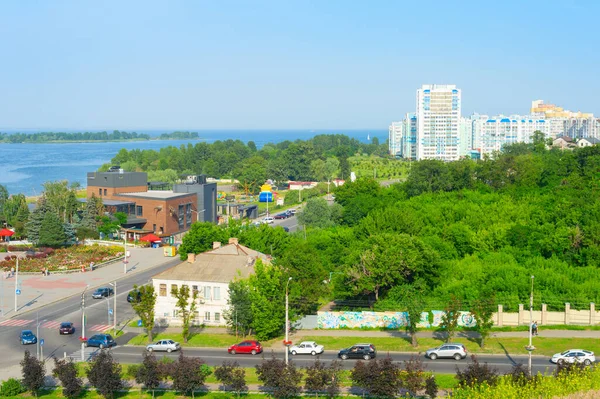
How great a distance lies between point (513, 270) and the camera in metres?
47.7

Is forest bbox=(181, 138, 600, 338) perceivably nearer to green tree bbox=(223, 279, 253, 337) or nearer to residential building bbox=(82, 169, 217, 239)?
green tree bbox=(223, 279, 253, 337)

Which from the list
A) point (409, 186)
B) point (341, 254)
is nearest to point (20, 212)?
point (341, 254)

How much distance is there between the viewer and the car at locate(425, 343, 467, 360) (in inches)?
1398

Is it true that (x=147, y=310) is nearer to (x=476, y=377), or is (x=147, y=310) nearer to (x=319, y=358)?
(x=319, y=358)

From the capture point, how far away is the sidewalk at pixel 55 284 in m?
49.7

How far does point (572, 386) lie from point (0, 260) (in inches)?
2104

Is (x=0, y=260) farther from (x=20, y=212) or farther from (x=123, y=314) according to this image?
(x=123, y=314)

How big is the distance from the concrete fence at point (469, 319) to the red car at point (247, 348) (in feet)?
18.5

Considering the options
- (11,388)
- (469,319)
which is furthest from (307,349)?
(11,388)

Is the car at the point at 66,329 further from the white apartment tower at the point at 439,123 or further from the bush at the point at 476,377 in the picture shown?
the white apartment tower at the point at 439,123

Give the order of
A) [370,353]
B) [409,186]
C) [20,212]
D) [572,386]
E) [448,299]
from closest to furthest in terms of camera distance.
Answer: [572,386]
[370,353]
[448,299]
[20,212]
[409,186]

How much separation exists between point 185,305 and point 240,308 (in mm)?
3322

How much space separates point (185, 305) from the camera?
41.4 meters

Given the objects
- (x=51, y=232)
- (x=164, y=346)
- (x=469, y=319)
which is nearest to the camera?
(x=164, y=346)
